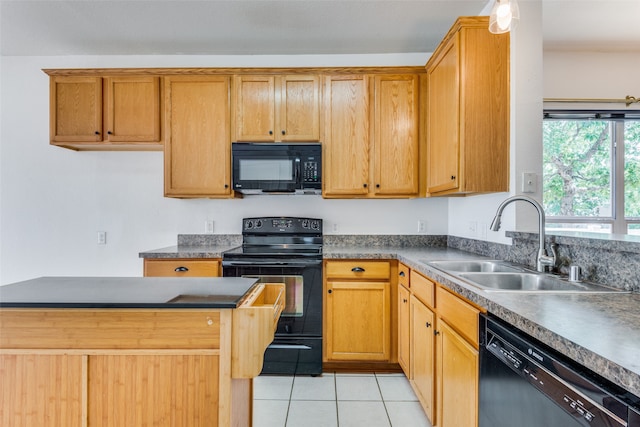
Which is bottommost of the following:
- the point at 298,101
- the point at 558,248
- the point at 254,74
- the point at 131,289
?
the point at 131,289

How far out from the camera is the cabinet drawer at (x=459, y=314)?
4.06ft

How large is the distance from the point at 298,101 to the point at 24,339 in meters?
2.20

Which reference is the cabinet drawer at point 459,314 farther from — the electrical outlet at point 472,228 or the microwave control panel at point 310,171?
the microwave control panel at point 310,171

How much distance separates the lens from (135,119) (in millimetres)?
2672

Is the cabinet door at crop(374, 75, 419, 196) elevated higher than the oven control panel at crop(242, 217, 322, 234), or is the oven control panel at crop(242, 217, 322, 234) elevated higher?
the cabinet door at crop(374, 75, 419, 196)

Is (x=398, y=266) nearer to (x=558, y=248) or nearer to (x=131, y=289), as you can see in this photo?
(x=558, y=248)

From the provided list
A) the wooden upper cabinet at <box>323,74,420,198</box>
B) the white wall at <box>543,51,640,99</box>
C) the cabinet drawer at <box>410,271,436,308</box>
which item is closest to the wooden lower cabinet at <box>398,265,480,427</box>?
the cabinet drawer at <box>410,271,436,308</box>

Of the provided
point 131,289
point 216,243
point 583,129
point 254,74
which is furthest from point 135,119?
point 583,129

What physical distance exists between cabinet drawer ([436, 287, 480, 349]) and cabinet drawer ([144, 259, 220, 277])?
1.56m

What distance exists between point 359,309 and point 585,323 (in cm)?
164

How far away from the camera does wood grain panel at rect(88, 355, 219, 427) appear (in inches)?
44.1

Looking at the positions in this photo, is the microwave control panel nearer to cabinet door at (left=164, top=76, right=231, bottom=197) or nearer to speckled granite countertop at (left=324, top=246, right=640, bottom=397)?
cabinet door at (left=164, top=76, right=231, bottom=197)

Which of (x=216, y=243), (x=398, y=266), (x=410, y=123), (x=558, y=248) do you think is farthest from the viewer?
(x=216, y=243)

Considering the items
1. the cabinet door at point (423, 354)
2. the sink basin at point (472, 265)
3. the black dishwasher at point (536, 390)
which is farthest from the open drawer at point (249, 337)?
the sink basin at point (472, 265)
